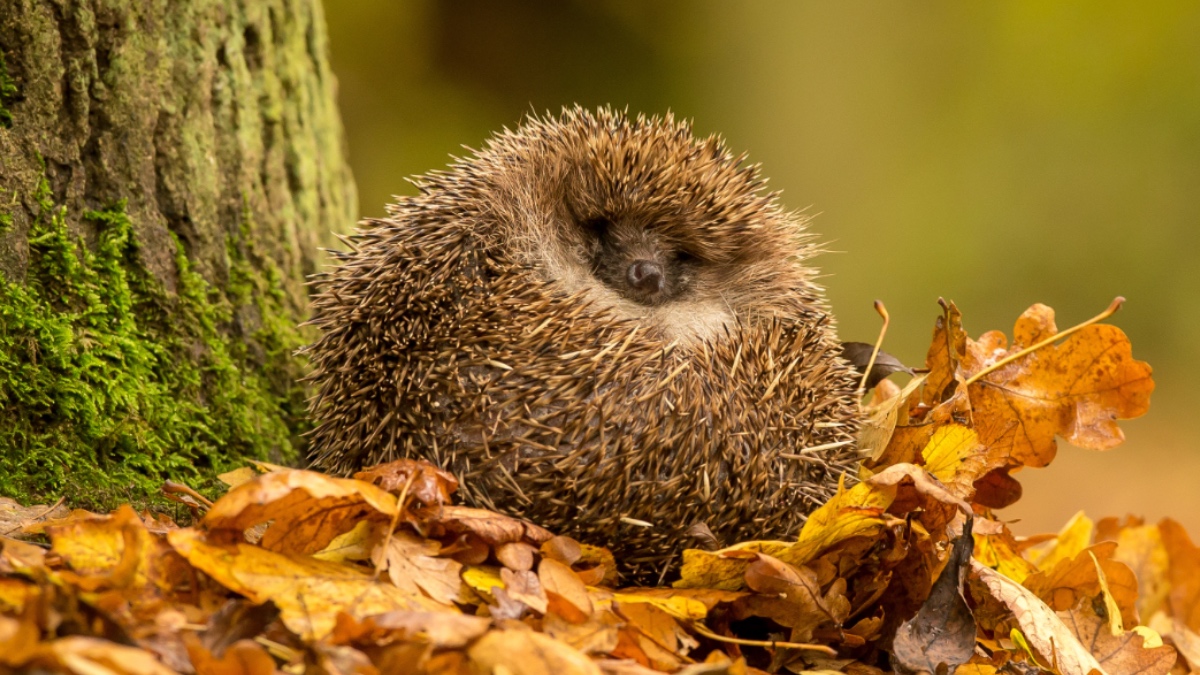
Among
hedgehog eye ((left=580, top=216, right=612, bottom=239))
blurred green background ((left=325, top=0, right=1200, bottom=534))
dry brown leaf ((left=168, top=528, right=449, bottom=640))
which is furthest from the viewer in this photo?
blurred green background ((left=325, top=0, right=1200, bottom=534))

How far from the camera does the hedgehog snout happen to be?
2.94m

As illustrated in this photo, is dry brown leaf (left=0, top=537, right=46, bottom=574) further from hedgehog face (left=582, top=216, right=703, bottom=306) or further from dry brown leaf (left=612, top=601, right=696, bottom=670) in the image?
hedgehog face (left=582, top=216, right=703, bottom=306)

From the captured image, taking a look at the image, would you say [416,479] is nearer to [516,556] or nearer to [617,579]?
[516,556]

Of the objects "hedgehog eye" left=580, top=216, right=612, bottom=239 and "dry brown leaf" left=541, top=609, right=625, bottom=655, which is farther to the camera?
"hedgehog eye" left=580, top=216, right=612, bottom=239

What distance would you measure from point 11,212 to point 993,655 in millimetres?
2755

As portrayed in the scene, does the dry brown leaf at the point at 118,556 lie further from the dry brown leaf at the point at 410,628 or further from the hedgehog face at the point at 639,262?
the hedgehog face at the point at 639,262

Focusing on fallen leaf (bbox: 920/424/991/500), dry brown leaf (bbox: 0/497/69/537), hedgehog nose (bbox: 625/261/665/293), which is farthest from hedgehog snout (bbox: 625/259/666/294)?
dry brown leaf (bbox: 0/497/69/537)

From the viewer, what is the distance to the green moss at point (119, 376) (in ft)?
8.51

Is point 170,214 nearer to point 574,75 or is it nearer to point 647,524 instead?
point 647,524

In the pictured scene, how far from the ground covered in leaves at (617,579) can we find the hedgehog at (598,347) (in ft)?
0.45

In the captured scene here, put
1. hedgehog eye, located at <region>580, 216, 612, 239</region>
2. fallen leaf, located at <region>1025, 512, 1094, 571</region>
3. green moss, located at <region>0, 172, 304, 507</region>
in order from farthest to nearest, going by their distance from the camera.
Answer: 1. fallen leaf, located at <region>1025, 512, 1094, 571</region>
2. hedgehog eye, located at <region>580, 216, 612, 239</region>
3. green moss, located at <region>0, 172, 304, 507</region>

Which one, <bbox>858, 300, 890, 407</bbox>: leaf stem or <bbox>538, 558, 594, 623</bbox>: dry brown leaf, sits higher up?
<bbox>858, 300, 890, 407</bbox>: leaf stem

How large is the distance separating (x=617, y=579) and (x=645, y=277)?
3.11 ft

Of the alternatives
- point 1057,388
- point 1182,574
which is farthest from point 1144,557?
point 1057,388
